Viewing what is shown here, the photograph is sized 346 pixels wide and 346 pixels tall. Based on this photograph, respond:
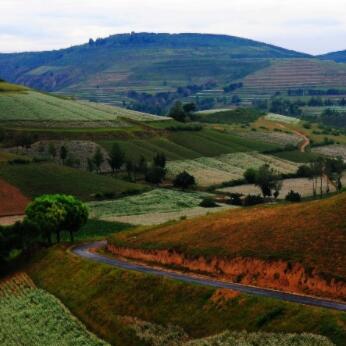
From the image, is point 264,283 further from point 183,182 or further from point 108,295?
point 183,182

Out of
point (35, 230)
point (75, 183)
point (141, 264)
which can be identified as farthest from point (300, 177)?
point (141, 264)

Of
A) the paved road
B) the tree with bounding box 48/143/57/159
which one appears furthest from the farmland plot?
the paved road

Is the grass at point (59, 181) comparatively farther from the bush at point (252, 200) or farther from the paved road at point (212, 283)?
the paved road at point (212, 283)

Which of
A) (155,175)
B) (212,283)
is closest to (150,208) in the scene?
(155,175)

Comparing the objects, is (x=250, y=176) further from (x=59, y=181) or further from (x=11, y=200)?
(x=11, y=200)

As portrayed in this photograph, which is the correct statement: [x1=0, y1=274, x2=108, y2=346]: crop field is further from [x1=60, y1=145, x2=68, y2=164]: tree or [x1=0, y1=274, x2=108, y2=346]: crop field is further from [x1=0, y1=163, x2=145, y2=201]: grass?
[x1=60, y1=145, x2=68, y2=164]: tree

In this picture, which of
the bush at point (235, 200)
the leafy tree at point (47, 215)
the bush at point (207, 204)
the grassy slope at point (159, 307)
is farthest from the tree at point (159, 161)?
the grassy slope at point (159, 307)
